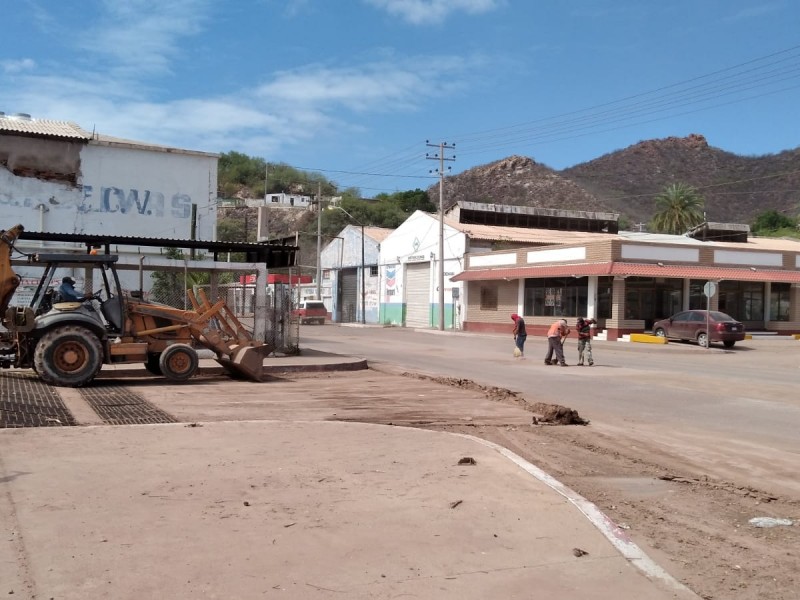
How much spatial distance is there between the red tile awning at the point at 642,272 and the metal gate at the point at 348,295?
1889 cm

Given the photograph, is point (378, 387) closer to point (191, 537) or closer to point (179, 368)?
point (179, 368)

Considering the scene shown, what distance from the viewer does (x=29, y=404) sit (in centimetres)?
1048

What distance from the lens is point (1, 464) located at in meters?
6.80

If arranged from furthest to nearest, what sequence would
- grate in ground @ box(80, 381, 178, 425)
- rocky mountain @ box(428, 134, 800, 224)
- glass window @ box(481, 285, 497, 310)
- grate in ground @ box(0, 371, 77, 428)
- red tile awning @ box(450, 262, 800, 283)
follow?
rocky mountain @ box(428, 134, 800, 224) → glass window @ box(481, 285, 497, 310) → red tile awning @ box(450, 262, 800, 283) → grate in ground @ box(80, 381, 178, 425) → grate in ground @ box(0, 371, 77, 428)

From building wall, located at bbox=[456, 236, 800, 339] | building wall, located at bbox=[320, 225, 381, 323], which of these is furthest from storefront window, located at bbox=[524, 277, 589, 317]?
building wall, located at bbox=[320, 225, 381, 323]

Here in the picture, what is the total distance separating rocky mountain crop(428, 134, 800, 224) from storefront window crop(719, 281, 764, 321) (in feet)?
200

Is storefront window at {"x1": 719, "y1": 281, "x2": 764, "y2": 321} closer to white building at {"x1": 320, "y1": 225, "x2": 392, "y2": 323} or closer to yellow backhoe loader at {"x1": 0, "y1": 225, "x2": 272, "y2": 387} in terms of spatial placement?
white building at {"x1": 320, "y1": 225, "x2": 392, "y2": 323}

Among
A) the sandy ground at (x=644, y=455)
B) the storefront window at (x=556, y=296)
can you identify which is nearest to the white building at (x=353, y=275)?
the storefront window at (x=556, y=296)

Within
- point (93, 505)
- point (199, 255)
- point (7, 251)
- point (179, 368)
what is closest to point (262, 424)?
point (93, 505)

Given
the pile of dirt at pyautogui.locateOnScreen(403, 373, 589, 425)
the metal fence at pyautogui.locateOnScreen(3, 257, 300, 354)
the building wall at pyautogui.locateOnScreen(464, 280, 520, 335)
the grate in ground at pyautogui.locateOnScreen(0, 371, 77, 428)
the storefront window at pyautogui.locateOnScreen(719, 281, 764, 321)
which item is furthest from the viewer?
the building wall at pyautogui.locateOnScreen(464, 280, 520, 335)

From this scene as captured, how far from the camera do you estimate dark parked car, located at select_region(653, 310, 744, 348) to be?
106ft

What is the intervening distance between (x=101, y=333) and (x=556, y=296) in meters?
30.5

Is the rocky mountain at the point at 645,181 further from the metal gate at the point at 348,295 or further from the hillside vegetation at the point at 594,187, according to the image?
the metal gate at the point at 348,295

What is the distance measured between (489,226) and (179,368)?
42905 millimetres
